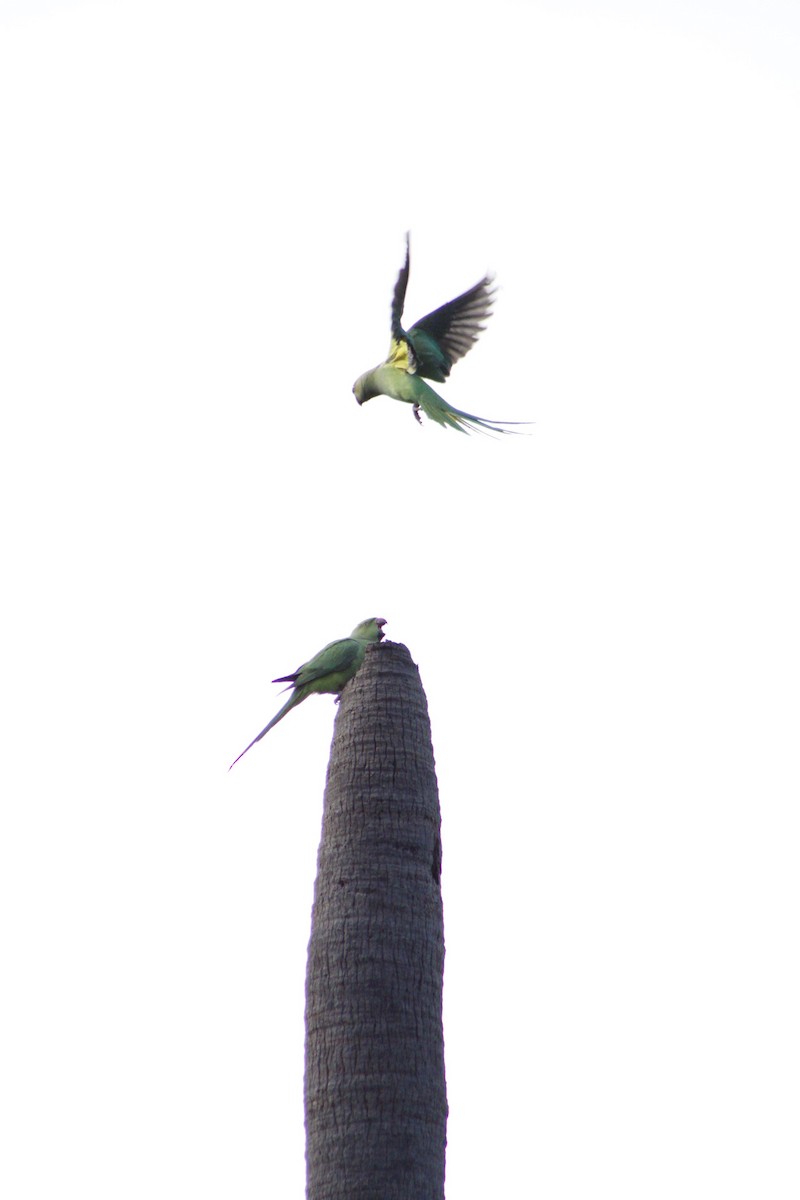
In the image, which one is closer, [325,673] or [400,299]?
[325,673]

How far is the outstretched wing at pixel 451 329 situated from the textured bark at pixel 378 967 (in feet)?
9.05

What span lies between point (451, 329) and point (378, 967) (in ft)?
15.1

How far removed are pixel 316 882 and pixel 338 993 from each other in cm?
60

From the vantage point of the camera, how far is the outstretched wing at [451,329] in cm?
952

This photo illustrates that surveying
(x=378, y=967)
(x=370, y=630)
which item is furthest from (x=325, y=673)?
(x=378, y=967)

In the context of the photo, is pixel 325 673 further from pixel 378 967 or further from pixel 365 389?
pixel 365 389

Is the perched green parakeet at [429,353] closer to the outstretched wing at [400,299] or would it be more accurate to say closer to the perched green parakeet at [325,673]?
the outstretched wing at [400,299]

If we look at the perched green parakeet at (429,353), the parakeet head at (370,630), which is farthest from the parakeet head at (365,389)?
the parakeet head at (370,630)

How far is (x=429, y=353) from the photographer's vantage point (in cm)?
946

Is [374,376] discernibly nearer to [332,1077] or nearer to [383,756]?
[383,756]

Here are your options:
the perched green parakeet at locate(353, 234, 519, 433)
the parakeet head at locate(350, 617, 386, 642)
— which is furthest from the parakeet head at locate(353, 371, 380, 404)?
the parakeet head at locate(350, 617, 386, 642)

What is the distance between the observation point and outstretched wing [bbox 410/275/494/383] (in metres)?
9.52

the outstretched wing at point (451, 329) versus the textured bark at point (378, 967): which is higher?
the outstretched wing at point (451, 329)

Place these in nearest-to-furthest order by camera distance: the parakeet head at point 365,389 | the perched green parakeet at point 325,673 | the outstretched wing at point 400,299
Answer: the perched green parakeet at point 325,673 < the outstretched wing at point 400,299 < the parakeet head at point 365,389
